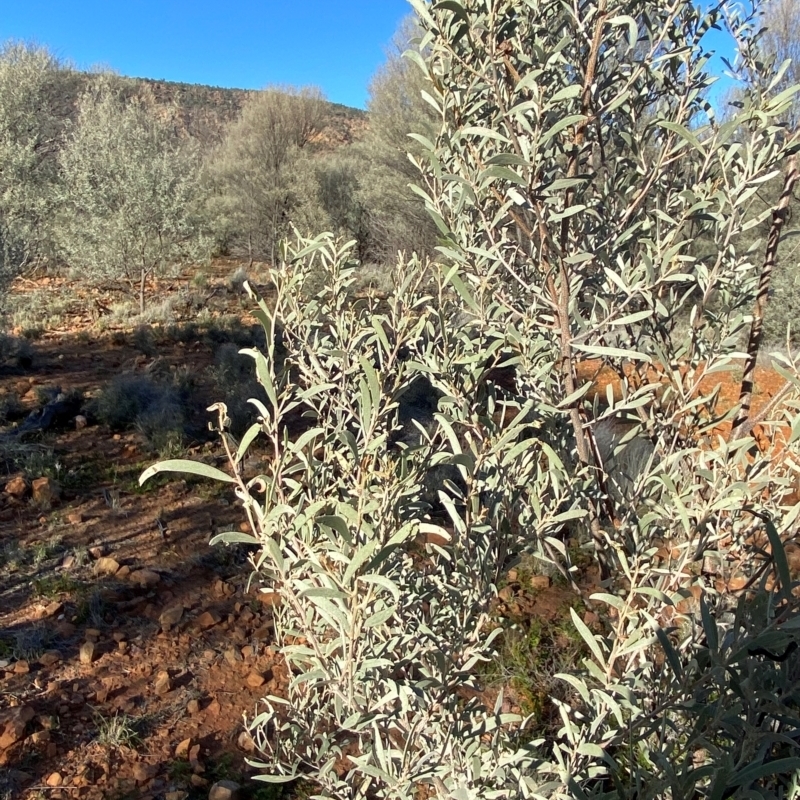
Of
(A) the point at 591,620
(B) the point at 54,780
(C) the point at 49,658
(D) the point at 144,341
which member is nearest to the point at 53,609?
(C) the point at 49,658

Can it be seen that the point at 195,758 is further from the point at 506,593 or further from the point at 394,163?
the point at 394,163

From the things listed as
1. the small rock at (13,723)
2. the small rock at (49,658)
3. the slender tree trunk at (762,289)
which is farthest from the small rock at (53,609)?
the slender tree trunk at (762,289)

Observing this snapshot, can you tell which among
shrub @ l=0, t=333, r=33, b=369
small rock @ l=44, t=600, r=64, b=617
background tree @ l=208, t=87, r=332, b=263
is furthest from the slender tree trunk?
background tree @ l=208, t=87, r=332, b=263

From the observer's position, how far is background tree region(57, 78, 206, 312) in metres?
10.4

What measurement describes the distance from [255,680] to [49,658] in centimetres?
96

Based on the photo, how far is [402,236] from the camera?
12.4 meters

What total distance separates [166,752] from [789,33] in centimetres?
1277

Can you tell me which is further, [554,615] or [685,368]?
[554,615]

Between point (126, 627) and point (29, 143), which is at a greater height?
point (29, 143)

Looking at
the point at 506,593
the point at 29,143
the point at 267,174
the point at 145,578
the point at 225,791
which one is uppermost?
the point at 267,174

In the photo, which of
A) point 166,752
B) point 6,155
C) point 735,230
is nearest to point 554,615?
point 166,752

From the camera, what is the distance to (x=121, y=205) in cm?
1052

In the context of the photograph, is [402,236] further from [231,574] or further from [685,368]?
[685,368]

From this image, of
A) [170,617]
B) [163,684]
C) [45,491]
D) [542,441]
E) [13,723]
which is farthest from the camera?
[45,491]
